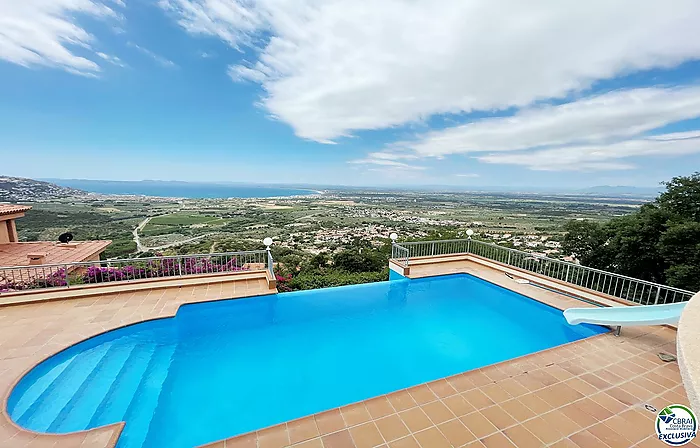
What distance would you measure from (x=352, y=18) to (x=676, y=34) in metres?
7.29

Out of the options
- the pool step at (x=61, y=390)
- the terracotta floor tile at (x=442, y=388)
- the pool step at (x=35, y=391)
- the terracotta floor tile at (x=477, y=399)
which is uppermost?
the terracotta floor tile at (x=477, y=399)

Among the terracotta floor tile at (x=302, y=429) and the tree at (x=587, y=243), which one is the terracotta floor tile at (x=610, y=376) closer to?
the terracotta floor tile at (x=302, y=429)

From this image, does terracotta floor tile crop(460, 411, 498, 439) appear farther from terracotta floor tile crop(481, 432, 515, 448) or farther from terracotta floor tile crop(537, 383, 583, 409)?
terracotta floor tile crop(537, 383, 583, 409)

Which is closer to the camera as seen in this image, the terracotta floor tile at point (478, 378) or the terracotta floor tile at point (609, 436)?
the terracotta floor tile at point (609, 436)

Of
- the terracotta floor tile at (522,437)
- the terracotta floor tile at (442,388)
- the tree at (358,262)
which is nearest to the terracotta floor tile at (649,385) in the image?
the terracotta floor tile at (522,437)

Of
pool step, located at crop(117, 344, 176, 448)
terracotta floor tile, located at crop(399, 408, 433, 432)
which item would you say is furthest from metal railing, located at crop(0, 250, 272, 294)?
terracotta floor tile, located at crop(399, 408, 433, 432)

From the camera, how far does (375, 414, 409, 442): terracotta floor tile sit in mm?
2492

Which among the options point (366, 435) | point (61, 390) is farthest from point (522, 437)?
point (61, 390)

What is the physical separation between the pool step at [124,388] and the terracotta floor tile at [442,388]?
135 inches

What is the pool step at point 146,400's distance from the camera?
287cm

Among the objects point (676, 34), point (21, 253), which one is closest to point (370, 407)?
point (676, 34)

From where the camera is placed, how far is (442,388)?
3154 mm

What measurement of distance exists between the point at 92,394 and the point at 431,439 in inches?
154

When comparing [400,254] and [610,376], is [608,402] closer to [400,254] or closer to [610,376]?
[610,376]
